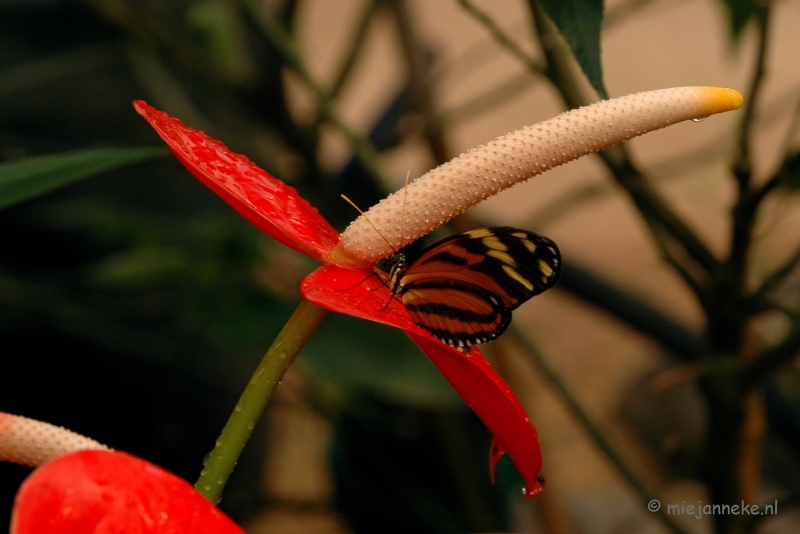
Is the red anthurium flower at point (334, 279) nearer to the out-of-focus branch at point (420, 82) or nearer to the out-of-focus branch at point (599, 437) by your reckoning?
the out-of-focus branch at point (599, 437)

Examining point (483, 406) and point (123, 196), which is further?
point (123, 196)

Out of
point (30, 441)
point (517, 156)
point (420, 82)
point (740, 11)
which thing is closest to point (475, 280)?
point (517, 156)

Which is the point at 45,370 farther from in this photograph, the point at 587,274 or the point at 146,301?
the point at 587,274

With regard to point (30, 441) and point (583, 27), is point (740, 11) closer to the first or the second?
point (583, 27)

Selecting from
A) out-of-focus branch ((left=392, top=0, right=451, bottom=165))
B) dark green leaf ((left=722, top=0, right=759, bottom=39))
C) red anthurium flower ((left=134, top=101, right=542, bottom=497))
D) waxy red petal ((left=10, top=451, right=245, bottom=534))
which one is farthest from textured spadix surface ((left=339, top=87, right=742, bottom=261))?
out-of-focus branch ((left=392, top=0, right=451, bottom=165))

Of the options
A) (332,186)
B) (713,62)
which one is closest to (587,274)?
(332,186)
